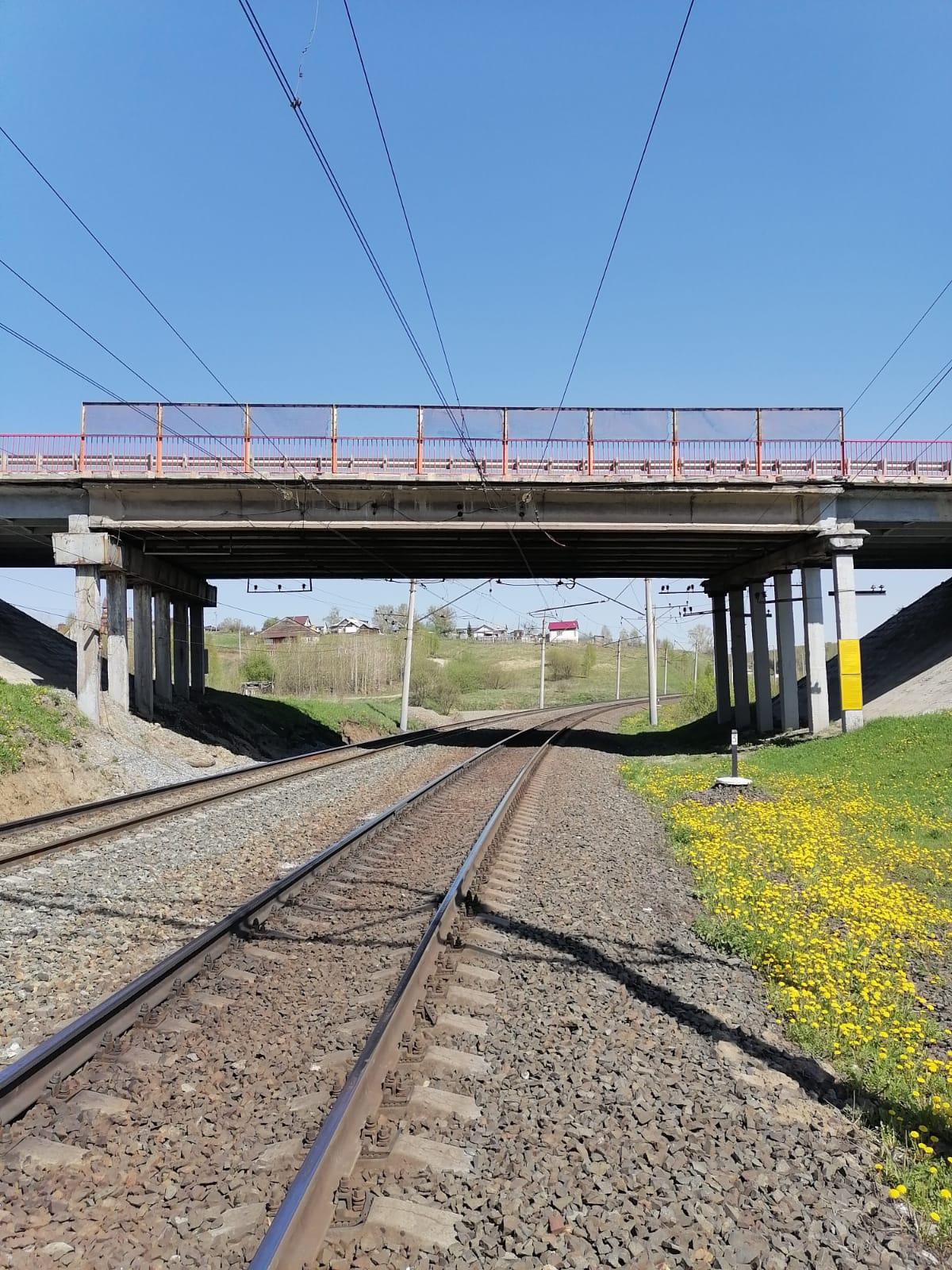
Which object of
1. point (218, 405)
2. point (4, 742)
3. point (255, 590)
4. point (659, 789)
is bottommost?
point (659, 789)

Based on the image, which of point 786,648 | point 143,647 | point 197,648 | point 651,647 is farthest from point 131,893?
point 651,647

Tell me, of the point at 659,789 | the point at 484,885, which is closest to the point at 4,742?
the point at 484,885

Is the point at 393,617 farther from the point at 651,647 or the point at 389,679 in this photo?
the point at 651,647

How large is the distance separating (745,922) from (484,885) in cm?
267

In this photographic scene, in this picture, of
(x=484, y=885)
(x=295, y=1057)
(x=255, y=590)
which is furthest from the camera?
(x=255, y=590)

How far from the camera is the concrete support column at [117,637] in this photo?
22.6 metres

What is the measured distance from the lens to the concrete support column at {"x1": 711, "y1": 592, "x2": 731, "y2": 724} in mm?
32719

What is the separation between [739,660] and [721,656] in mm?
1972

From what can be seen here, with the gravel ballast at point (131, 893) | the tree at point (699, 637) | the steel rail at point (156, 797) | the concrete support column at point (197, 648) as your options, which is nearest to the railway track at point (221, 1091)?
the gravel ballast at point (131, 893)

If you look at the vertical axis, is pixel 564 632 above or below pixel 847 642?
above

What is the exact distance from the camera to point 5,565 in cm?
3362

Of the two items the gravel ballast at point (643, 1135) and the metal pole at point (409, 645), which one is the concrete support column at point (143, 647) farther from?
the gravel ballast at point (643, 1135)

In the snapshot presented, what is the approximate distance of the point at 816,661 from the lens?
77.5 ft

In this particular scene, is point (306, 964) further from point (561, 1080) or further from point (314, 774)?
point (314, 774)
